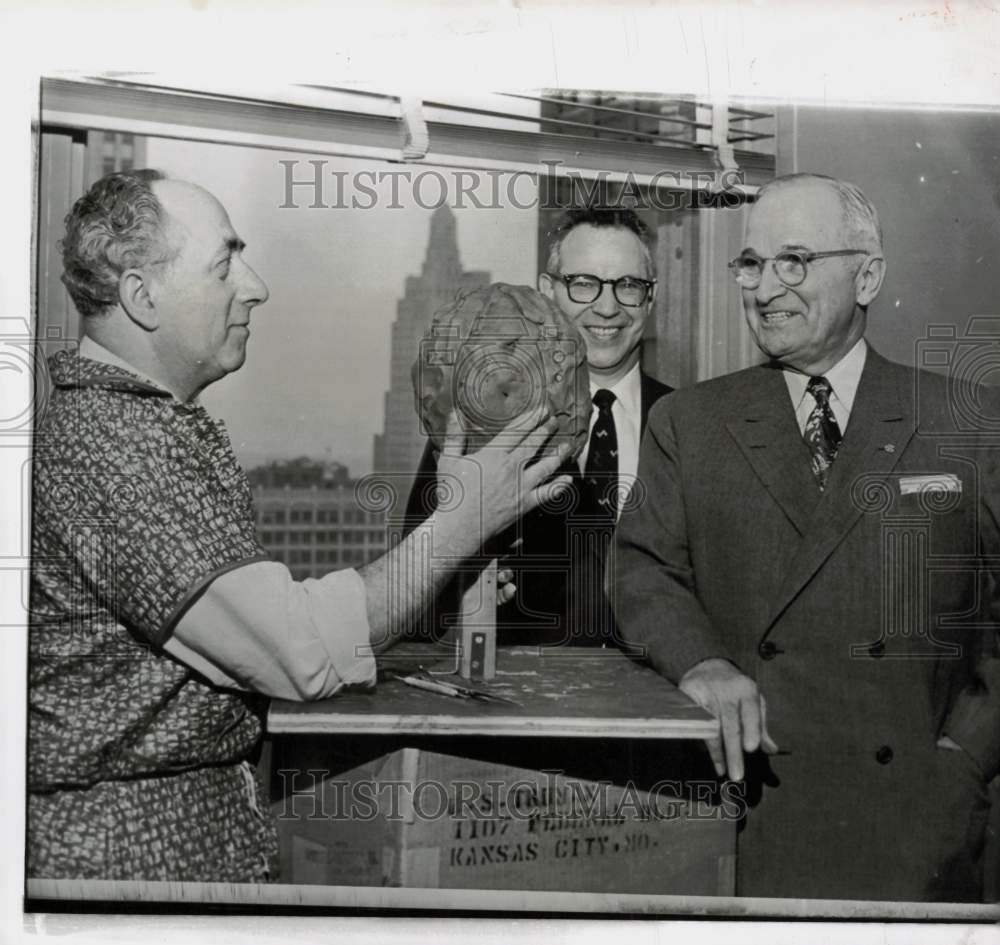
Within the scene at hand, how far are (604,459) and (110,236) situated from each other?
1429 mm

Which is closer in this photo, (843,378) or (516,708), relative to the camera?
(516,708)

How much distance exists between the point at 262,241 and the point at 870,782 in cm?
214

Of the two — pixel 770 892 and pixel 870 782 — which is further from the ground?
pixel 870 782

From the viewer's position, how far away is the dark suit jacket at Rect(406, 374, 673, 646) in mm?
2998

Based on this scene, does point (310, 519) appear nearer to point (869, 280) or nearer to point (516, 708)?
point (516, 708)

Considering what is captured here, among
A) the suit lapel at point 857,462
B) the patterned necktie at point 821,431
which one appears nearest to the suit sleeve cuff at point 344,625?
the suit lapel at point 857,462

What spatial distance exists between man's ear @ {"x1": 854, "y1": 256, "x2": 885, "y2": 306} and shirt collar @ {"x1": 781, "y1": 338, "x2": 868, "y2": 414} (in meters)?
0.11

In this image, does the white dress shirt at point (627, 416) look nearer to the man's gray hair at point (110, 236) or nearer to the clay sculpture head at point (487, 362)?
the clay sculpture head at point (487, 362)

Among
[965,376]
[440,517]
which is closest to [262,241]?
[440,517]

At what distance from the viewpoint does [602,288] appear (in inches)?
119

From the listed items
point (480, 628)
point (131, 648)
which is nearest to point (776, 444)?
point (480, 628)

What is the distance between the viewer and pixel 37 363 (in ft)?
9.82

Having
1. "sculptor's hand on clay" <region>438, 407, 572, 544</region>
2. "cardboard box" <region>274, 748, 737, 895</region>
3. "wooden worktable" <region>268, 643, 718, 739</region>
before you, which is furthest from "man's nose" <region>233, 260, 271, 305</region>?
"cardboard box" <region>274, 748, 737, 895</region>

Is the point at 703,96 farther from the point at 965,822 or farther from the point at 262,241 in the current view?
the point at 965,822
